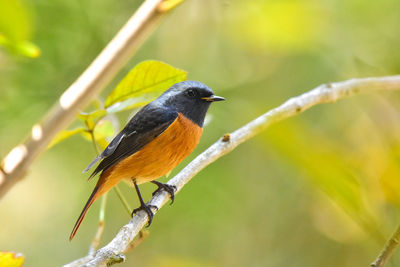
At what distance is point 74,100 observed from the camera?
86 cm

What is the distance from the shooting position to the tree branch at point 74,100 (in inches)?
32.1

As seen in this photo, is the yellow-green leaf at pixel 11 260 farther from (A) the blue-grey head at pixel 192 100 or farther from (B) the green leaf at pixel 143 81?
(A) the blue-grey head at pixel 192 100

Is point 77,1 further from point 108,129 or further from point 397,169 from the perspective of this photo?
point 397,169

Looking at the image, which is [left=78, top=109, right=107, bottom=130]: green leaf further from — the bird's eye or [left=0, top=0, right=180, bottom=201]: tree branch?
the bird's eye

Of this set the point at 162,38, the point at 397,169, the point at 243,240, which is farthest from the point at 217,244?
the point at 397,169

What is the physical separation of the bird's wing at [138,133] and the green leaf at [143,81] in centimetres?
111

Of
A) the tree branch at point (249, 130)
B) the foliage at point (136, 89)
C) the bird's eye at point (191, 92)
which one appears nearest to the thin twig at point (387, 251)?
the tree branch at point (249, 130)

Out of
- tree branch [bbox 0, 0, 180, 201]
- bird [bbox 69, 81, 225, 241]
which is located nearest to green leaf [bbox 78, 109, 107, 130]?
bird [bbox 69, 81, 225, 241]

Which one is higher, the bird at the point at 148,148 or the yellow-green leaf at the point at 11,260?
the bird at the point at 148,148

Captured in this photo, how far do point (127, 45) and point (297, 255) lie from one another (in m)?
4.64

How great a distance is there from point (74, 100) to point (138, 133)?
261cm

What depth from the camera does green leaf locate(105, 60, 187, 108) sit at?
6.97 feet

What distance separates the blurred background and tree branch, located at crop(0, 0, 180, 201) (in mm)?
3348

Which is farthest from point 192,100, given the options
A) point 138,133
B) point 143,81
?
point 143,81
